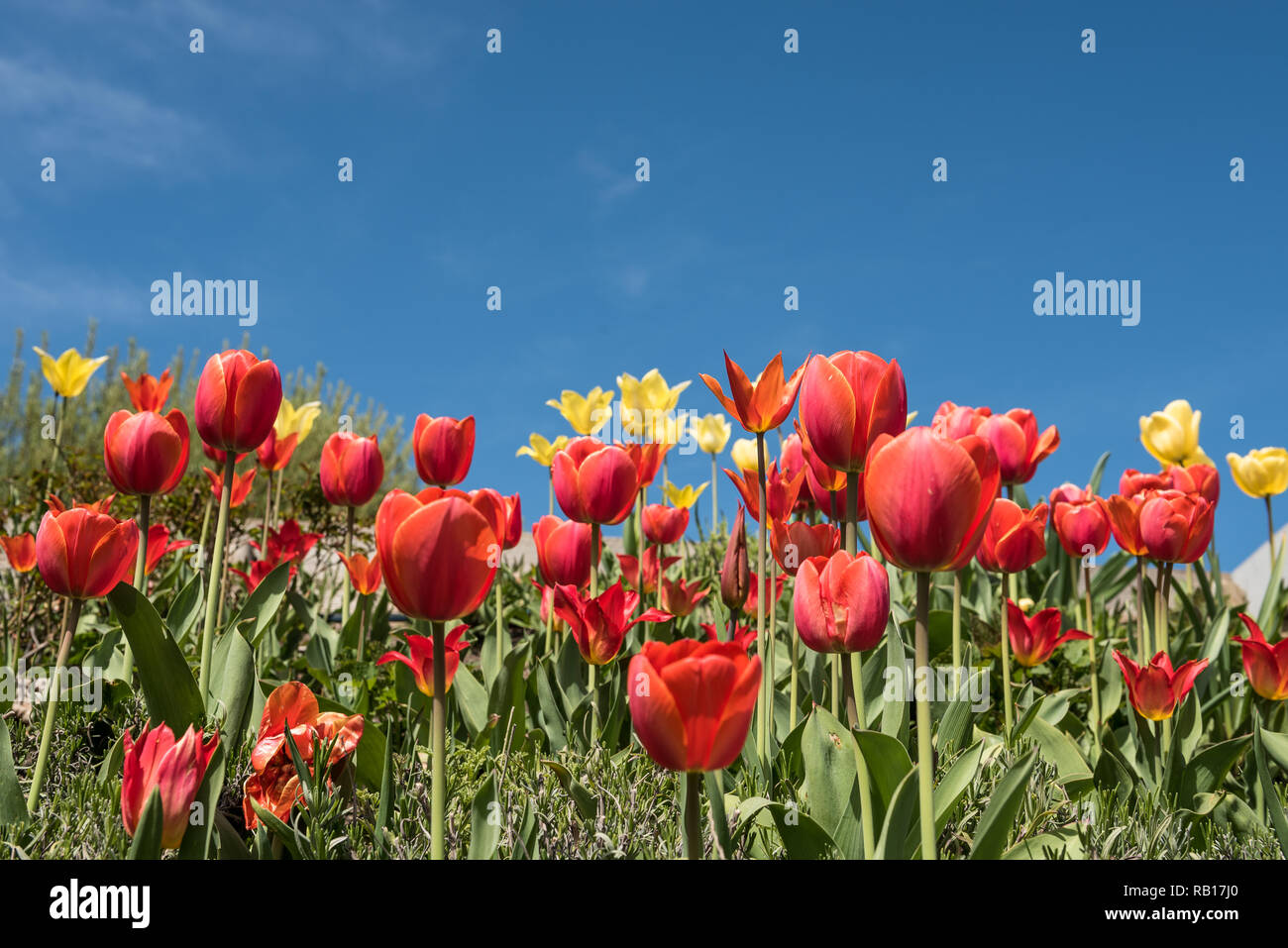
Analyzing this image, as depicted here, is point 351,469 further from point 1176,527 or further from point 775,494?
point 1176,527

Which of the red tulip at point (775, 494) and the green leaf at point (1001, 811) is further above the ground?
the red tulip at point (775, 494)

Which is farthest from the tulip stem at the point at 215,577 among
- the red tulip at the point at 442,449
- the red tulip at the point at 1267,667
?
the red tulip at the point at 1267,667

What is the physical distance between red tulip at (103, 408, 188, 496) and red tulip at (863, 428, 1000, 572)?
1.66 m

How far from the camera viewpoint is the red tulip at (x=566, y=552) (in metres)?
2.48

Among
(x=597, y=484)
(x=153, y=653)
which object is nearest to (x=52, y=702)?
(x=153, y=653)

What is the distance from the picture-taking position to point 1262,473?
13.0 feet

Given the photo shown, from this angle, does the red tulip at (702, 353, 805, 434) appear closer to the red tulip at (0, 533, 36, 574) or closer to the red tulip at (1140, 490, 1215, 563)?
Answer: the red tulip at (1140, 490, 1215, 563)

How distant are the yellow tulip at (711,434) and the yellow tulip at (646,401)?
0.87 meters

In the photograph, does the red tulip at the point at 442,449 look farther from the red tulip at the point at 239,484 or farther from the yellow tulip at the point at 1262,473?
the yellow tulip at the point at 1262,473

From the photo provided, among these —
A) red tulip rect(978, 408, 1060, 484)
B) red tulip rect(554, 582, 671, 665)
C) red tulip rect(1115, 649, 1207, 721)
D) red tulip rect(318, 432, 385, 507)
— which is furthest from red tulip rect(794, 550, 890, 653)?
red tulip rect(318, 432, 385, 507)

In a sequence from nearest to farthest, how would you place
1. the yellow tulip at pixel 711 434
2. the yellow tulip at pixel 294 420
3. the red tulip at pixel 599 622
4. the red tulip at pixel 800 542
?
the red tulip at pixel 800 542 < the red tulip at pixel 599 622 < the yellow tulip at pixel 294 420 < the yellow tulip at pixel 711 434

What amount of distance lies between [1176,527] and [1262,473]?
187cm
